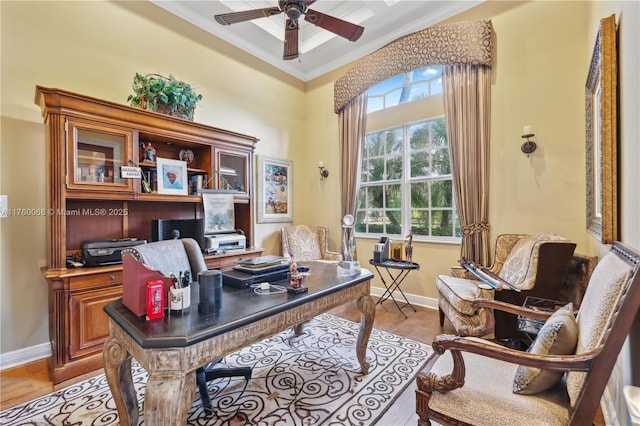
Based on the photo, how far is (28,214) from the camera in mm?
2492

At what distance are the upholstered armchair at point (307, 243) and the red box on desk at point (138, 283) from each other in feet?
9.77

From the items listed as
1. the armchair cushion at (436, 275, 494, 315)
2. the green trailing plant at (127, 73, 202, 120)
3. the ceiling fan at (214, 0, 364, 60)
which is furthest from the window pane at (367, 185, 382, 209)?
the green trailing plant at (127, 73, 202, 120)

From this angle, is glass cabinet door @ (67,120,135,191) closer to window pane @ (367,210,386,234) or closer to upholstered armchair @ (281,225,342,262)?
upholstered armchair @ (281,225,342,262)

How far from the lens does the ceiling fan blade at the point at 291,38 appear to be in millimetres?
2492

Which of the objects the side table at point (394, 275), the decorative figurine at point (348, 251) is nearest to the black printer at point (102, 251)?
the decorative figurine at point (348, 251)

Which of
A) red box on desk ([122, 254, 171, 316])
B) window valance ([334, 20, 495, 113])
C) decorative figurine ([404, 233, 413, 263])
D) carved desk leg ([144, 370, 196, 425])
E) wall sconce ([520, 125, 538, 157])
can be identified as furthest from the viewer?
decorative figurine ([404, 233, 413, 263])

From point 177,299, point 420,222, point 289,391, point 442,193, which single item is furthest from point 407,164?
point 177,299

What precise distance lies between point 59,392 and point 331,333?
2248 millimetres

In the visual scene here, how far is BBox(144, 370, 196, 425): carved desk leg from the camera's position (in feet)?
3.55

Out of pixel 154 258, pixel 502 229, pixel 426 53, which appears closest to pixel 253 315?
pixel 154 258

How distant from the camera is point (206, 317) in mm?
1301

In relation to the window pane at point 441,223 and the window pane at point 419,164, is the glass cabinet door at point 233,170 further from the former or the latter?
the window pane at point 441,223

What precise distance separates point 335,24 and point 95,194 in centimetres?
266

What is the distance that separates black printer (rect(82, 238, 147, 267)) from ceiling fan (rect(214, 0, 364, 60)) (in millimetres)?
→ 2215
